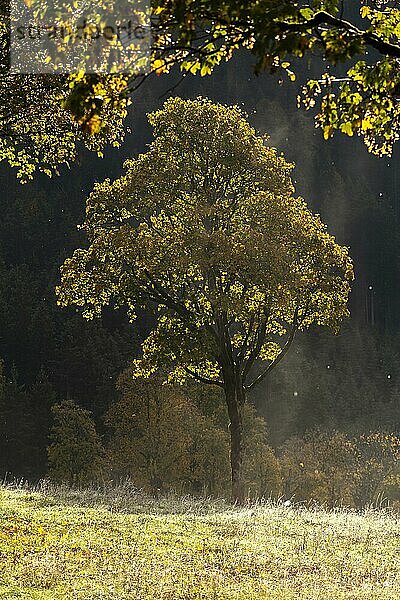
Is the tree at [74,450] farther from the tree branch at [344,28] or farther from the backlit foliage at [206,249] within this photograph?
the tree branch at [344,28]

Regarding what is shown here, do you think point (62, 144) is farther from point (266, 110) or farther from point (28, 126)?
point (266, 110)

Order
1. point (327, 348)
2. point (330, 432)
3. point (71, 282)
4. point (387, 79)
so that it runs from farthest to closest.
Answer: point (327, 348), point (330, 432), point (71, 282), point (387, 79)

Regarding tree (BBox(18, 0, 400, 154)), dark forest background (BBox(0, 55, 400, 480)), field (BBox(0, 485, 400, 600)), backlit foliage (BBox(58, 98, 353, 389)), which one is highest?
dark forest background (BBox(0, 55, 400, 480))

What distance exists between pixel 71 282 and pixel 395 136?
1486 centimetres

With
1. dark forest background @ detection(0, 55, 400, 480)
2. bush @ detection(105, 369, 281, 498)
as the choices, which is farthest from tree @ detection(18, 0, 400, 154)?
dark forest background @ detection(0, 55, 400, 480)

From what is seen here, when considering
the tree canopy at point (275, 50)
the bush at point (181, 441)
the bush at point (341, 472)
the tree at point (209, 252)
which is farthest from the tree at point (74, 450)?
the tree canopy at point (275, 50)

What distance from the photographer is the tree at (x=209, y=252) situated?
21344mm

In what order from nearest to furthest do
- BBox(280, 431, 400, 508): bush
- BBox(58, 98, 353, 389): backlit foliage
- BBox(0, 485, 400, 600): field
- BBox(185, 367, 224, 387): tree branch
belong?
BBox(0, 485, 400, 600): field → BBox(58, 98, 353, 389): backlit foliage → BBox(185, 367, 224, 387): tree branch → BBox(280, 431, 400, 508): bush

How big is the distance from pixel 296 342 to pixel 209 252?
86712mm

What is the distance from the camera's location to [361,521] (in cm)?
1669

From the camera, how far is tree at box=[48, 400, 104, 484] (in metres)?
56.1

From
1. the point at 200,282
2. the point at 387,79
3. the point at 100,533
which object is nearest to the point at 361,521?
the point at 100,533

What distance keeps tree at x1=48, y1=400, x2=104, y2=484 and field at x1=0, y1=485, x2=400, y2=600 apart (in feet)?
128

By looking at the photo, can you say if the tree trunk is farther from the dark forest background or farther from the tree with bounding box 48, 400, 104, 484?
the dark forest background
